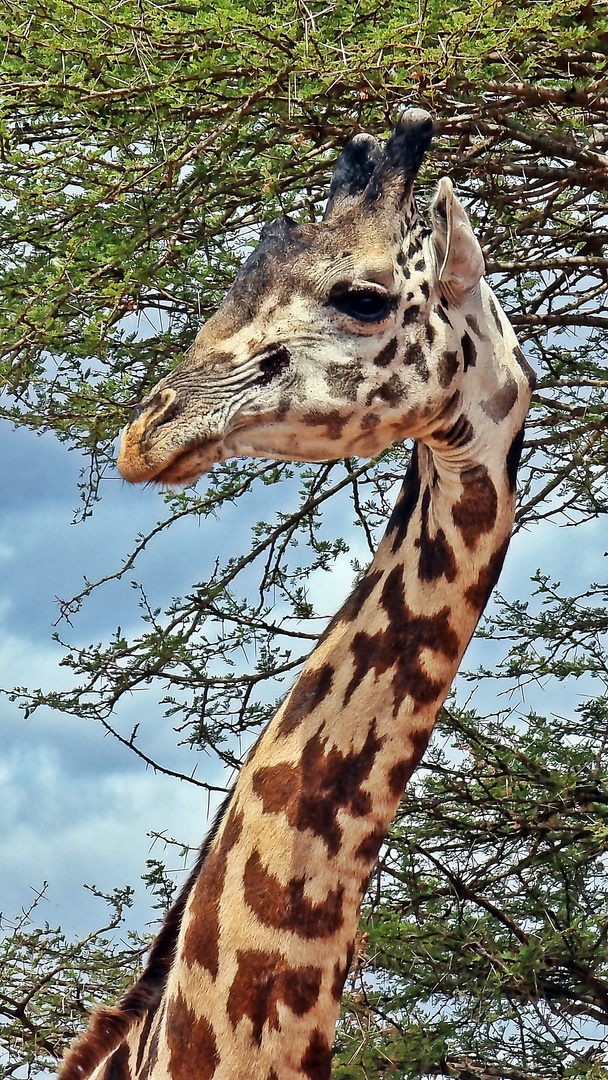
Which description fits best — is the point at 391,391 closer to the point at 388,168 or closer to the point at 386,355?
the point at 386,355

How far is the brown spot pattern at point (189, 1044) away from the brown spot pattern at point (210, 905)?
4.5 inches

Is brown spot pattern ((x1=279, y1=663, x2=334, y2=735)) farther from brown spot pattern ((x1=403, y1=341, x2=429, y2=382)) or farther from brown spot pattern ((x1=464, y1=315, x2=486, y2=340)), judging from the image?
brown spot pattern ((x1=464, y1=315, x2=486, y2=340))

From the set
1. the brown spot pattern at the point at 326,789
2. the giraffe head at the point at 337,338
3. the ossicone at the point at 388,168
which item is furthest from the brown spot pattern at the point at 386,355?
the brown spot pattern at the point at 326,789

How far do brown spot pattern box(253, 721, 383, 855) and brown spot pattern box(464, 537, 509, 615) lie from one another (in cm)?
39

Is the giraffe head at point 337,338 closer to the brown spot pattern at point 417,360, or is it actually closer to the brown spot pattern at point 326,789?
the brown spot pattern at point 417,360

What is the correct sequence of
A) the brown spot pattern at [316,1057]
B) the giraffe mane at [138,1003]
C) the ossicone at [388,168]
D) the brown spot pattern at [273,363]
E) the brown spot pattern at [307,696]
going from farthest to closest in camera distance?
1. the giraffe mane at [138,1003]
2. the ossicone at [388,168]
3. the brown spot pattern at [307,696]
4. the brown spot pattern at [316,1057]
5. the brown spot pattern at [273,363]

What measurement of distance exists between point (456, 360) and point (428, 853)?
3.50m

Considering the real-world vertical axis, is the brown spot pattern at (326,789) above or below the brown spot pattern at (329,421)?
below

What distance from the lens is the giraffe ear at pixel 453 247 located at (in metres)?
2.95

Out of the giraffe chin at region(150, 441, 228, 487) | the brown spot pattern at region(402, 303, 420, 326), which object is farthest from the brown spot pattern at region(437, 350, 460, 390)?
the giraffe chin at region(150, 441, 228, 487)

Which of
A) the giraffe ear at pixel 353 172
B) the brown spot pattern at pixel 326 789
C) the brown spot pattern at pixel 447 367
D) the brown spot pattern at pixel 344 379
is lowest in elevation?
the brown spot pattern at pixel 326 789

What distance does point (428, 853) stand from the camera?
19.5 ft

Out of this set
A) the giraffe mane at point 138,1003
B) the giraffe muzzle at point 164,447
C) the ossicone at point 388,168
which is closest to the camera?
the giraffe muzzle at point 164,447

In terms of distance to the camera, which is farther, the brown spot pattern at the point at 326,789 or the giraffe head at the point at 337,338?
the brown spot pattern at the point at 326,789
